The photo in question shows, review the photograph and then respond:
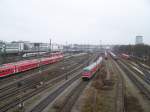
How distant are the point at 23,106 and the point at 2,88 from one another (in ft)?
36.1

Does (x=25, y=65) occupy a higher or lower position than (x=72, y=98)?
higher

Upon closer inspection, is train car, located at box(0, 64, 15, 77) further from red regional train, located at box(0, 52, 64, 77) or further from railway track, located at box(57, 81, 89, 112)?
railway track, located at box(57, 81, 89, 112)

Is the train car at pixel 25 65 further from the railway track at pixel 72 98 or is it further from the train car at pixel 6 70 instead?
the railway track at pixel 72 98

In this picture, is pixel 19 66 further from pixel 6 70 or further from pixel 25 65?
pixel 6 70

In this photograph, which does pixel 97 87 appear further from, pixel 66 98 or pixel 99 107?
pixel 99 107

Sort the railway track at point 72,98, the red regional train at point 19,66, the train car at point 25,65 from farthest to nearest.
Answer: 1. the train car at point 25,65
2. the red regional train at point 19,66
3. the railway track at point 72,98

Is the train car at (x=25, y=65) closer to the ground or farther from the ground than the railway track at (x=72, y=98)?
farther from the ground

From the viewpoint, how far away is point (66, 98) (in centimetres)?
2739

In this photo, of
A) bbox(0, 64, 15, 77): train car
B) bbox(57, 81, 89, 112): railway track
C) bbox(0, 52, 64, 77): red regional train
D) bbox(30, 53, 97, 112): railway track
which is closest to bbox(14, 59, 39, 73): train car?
bbox(0, 52, 64, 77): red regional train

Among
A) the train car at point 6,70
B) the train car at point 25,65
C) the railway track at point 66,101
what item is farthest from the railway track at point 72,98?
the train car at point 25,65

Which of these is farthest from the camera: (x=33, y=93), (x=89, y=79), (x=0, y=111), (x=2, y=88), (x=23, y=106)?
(x=89, y=79)

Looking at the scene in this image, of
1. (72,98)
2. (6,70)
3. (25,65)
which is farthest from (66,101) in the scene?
(25,65)

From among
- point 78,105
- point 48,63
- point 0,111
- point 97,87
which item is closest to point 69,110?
point 78,105

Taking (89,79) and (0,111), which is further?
(89,79)
